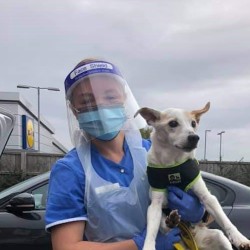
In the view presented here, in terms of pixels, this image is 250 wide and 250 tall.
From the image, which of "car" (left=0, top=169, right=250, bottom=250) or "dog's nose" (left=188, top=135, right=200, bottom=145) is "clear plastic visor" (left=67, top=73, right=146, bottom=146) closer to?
"dog's nose" (left=188, top=135, right=200, bottom=145)

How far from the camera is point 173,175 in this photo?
104 inches

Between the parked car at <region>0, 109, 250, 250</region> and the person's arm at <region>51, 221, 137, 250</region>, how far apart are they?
123 inches

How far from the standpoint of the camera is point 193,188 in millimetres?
2668

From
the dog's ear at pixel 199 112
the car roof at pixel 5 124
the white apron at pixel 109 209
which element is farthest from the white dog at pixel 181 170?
the car roof at pixel 5 124

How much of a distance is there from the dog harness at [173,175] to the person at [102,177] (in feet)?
0.15

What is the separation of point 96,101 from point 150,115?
435 millimetres

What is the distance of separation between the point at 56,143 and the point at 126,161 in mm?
62940

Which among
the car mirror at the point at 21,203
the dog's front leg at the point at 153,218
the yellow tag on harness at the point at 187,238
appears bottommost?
the car mirror at the point at 21,203

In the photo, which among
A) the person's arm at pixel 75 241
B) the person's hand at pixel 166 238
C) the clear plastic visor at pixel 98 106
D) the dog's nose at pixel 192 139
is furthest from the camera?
the dog's nose at pixel 192 139

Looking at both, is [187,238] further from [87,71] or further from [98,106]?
[87,71]

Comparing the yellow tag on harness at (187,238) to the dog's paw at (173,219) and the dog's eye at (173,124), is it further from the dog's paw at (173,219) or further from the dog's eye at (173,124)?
the dog's eye at (173,124)

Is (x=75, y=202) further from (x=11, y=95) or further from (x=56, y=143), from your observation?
(x=56, y=143)

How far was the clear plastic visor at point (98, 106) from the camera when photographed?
248 cm

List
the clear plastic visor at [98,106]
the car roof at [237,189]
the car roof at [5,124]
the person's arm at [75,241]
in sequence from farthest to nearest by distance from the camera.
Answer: the car roof at [237,189] → the car roof at [5,124] → the clear plastic visor at [98,106] → the person's arm at [75,241]
